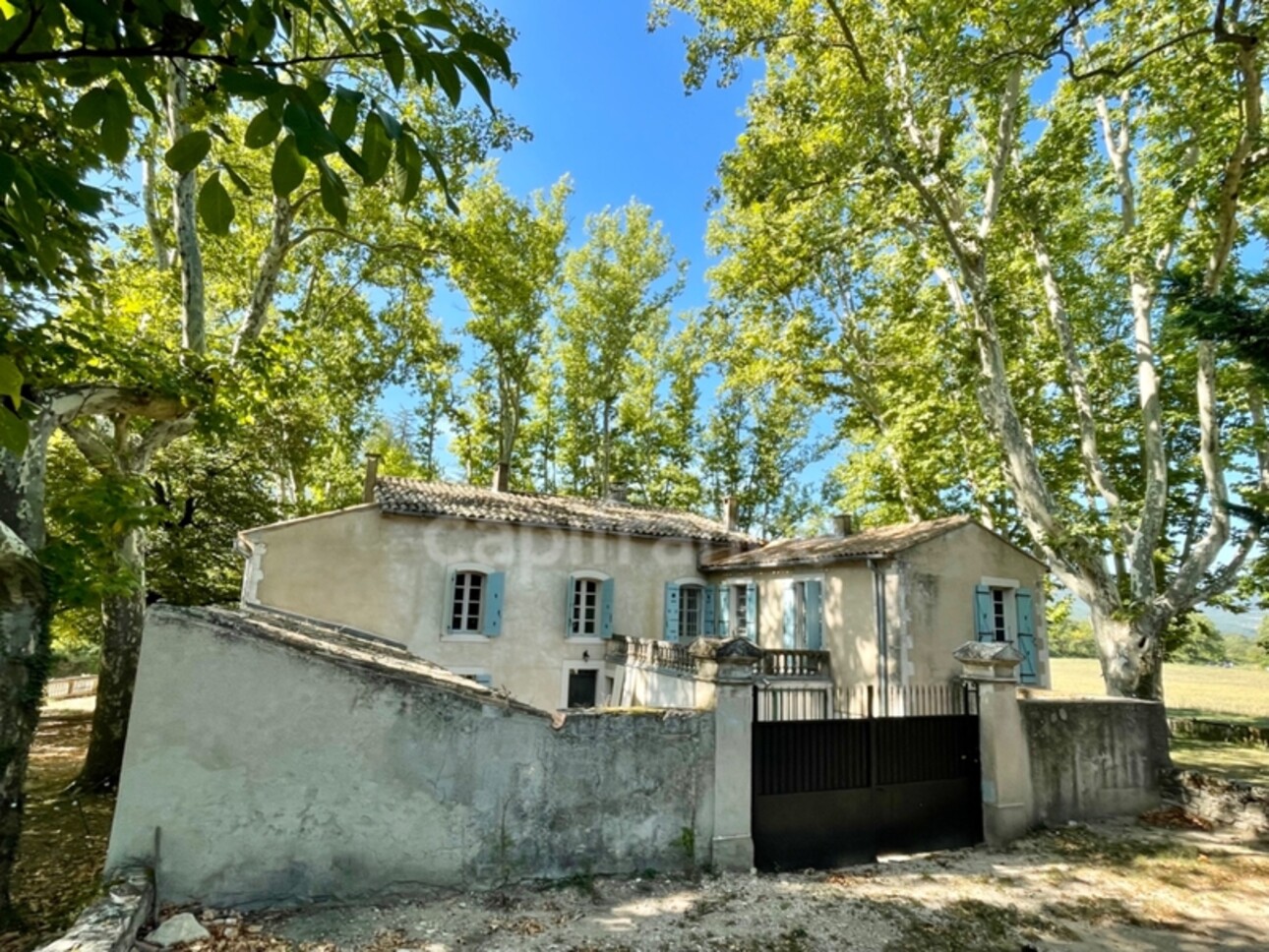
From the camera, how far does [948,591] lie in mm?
12383

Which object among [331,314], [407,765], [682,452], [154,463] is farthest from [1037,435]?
[154,463]

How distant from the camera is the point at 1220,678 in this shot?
116ft

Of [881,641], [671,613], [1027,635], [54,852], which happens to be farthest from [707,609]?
[54,852]

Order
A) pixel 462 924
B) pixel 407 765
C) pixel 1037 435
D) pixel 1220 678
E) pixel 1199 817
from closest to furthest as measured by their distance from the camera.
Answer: pixel 462 924 < pixel 407 765 < pixel 1199 817 < pixel 1037 435 < pixel 1220 678

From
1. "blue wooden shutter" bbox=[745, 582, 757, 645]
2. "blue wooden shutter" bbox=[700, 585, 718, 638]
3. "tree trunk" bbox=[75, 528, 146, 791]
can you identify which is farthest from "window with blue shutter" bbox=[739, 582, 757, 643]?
"tree trunk" bbox=[75, 528, 146, 791]

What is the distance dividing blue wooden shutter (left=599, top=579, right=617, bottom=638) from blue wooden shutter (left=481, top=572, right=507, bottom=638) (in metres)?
2.49

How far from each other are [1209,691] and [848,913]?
109ft

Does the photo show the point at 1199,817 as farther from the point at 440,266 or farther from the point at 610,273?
the point at 610,273

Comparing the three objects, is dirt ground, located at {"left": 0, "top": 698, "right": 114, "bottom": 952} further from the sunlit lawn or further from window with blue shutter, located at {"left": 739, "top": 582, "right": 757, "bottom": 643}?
the sunlit lawn

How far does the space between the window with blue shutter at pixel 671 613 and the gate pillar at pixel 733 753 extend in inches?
364

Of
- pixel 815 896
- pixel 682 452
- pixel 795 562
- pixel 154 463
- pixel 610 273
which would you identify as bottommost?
pixel 815 896

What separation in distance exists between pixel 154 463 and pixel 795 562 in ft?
49.5

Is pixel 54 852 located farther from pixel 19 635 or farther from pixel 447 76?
pixel 447 76

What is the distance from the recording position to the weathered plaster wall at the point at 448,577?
12.6 metres
